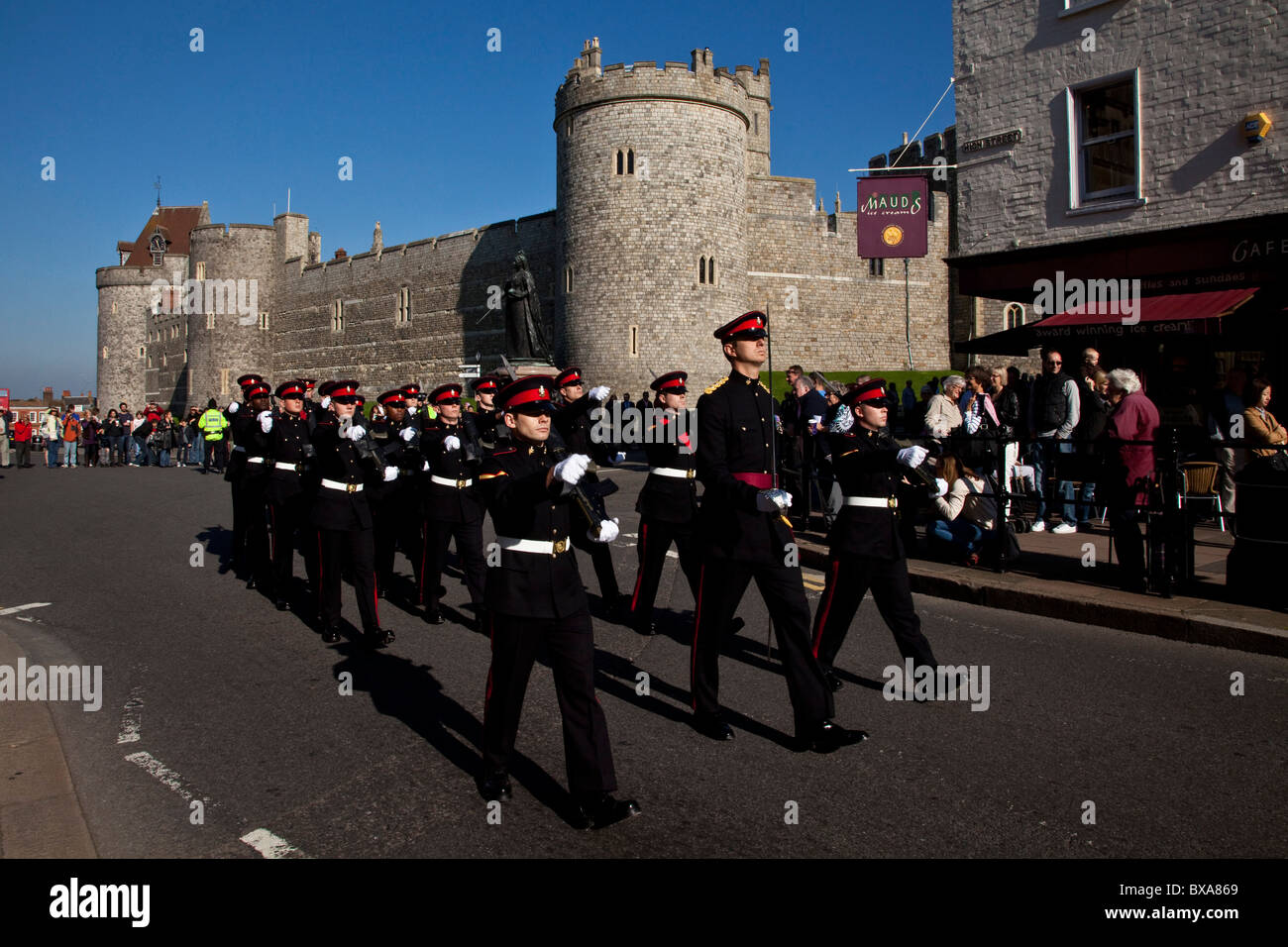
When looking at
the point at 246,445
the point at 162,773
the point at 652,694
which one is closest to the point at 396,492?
the point at 246,445

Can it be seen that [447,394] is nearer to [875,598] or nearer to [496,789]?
[875,598]

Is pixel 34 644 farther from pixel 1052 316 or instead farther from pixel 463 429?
pixel 1052 316

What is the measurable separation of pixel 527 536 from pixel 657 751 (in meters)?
1.33

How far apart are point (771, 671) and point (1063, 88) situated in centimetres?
1314

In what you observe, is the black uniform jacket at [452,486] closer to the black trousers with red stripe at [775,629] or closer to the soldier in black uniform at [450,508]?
the soldier in black uniform at [450,508]

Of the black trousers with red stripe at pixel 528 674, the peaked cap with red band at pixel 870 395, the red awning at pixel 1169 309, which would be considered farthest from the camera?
the red awning at pixel 1169 309

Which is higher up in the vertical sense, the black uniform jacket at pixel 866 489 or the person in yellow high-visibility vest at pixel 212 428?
the person in yellow high-visibility vest at pixel 212 428

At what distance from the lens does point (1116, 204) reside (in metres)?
14.8

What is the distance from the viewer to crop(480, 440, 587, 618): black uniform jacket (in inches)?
169

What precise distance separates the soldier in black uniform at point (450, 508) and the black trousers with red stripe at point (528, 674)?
3.76 m

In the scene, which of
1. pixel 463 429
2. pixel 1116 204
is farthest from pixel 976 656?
pixel 1116 204

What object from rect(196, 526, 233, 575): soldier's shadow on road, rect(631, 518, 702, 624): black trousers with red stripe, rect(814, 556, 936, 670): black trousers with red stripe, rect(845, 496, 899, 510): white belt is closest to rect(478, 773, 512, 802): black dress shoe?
rect(814, 556, 936, 670): black trousers with red stripe

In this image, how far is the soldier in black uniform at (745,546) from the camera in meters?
4.85

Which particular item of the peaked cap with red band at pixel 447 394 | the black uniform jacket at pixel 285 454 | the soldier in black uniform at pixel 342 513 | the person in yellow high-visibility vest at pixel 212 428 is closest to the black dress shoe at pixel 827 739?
the soldier in black uniform at pixel 342 513
